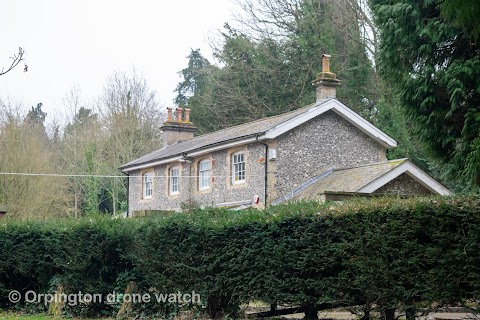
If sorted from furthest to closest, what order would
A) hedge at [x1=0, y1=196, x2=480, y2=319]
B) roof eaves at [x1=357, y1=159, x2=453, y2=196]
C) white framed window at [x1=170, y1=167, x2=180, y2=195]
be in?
white framed window at [x1=170, y1=167, x2=180, y2=195] < roof eaves at [x1=357, y1=159, x2=453, y2=196] < hedge at [x1=0, y1=196, x2=480, y2=319]

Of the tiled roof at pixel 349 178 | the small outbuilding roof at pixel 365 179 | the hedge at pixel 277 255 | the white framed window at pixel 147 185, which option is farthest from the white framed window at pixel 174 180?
the hedge at pixel 277 255

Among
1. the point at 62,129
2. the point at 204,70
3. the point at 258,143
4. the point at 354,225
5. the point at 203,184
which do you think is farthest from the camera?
the point at 62,129

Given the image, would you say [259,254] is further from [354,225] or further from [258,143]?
[258,143]

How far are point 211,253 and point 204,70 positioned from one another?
3408cm

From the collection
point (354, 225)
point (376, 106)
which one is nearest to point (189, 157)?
point (376, 106)

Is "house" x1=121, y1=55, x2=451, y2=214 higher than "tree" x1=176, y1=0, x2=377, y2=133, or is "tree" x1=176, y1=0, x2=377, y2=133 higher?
"tree" x1=176, y1=0, x2=377, y2=133

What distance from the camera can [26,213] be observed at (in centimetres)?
3494

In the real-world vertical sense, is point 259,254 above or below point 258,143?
below

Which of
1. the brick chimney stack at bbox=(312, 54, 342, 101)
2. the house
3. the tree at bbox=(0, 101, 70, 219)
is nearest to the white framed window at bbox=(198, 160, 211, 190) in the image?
the house

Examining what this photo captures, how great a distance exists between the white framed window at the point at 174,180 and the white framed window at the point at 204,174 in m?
1.80

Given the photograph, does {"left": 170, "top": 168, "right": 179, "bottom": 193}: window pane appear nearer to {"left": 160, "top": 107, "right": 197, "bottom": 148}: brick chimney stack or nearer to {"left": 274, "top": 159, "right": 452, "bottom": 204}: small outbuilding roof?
{"left": 160, "top": 107, "right": 197, "bottom": 148}: brick chimney stack

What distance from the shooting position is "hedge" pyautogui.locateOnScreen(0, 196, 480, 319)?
1004cm

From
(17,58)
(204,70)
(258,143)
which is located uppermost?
(204,70)

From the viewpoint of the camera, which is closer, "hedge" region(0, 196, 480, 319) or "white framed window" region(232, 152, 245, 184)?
"hedge" region(0, 196, 480, 319)
